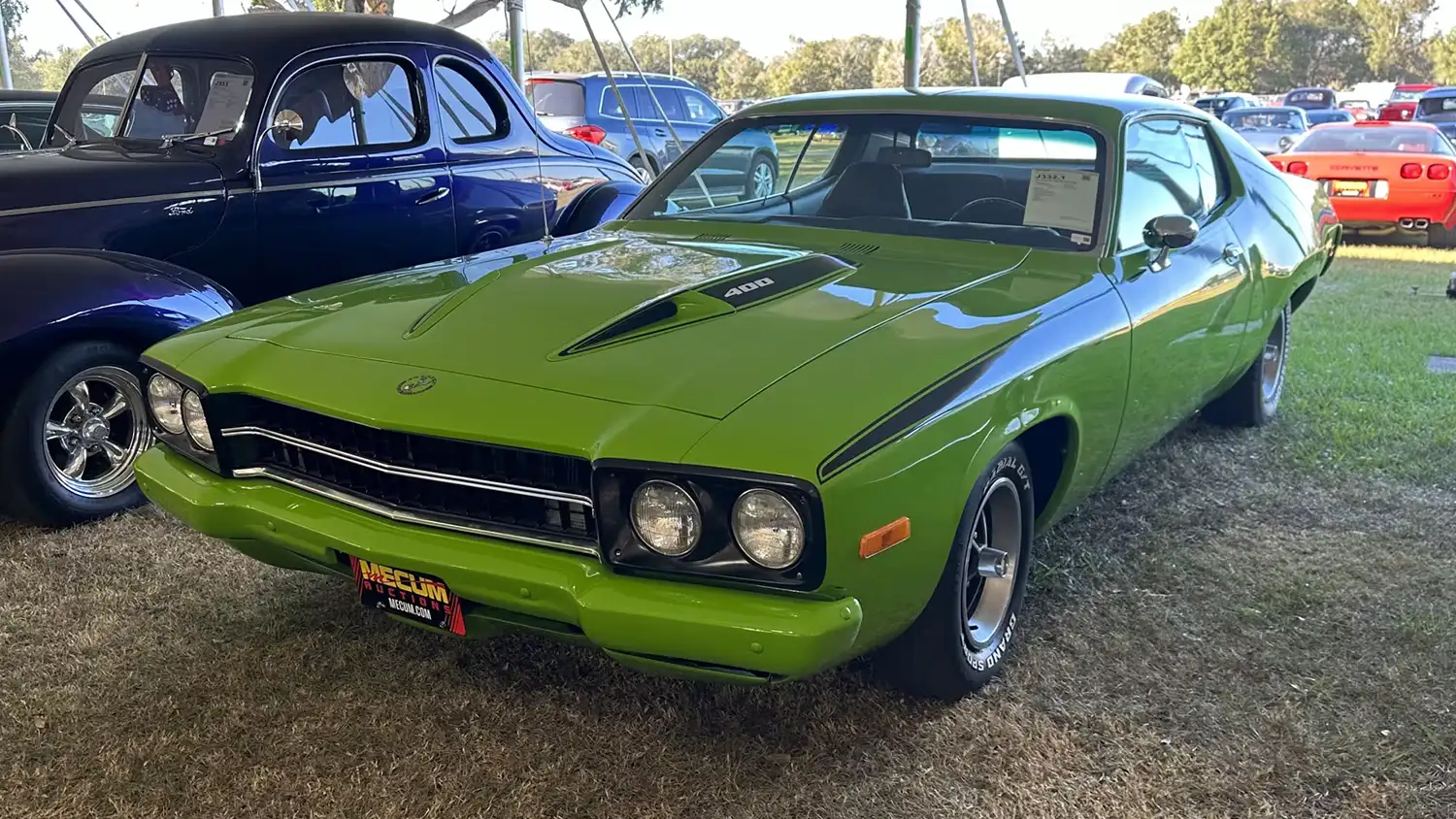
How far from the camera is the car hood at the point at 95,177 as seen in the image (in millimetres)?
4383

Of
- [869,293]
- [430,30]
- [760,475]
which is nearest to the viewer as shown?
[760,475]

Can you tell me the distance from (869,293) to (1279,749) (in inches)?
56.1

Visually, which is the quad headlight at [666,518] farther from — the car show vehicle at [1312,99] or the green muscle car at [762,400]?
the car show vehicle at [1312,99]

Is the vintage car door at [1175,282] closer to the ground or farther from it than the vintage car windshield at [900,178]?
closer to the ground

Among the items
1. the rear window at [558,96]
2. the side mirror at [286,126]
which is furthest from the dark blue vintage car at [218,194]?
the rear window at [558,96]

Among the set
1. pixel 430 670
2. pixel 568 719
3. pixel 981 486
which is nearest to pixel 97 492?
pixel 430 670

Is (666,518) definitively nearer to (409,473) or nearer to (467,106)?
(409,473)

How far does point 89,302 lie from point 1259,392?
179 inches

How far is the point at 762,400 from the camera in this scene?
90.2 inches

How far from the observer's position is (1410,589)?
137 inches

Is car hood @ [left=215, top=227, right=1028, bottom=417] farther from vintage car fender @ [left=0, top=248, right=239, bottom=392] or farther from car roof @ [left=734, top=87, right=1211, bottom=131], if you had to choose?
vintage car fender @ [left=0, top=248, right=239, bottom=392]

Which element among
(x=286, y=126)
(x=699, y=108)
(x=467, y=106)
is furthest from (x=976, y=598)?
(x=699, y=108)

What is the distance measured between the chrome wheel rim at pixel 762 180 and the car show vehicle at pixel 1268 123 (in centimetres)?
1847

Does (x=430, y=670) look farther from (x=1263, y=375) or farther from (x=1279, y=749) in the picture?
(x=1263, y=375)
